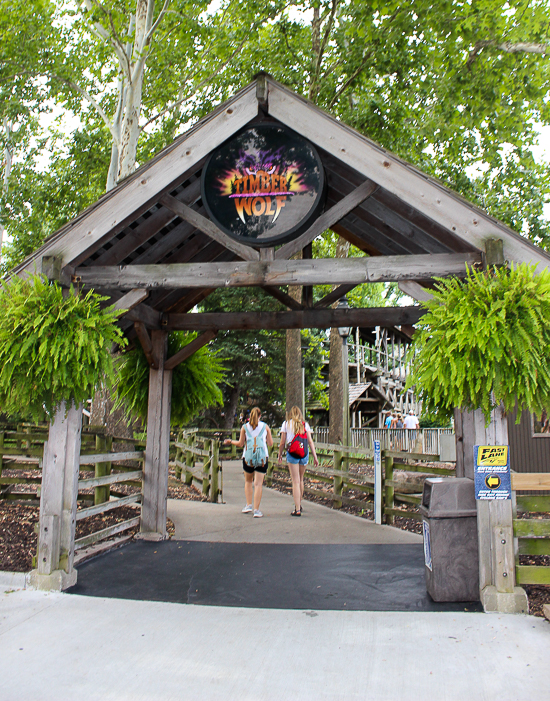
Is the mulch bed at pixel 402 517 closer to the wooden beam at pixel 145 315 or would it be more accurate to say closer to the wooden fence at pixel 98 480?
the wooden fence at pixel 98 480

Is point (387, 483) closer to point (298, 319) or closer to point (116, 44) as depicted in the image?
point (298, 319)

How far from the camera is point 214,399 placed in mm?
8297

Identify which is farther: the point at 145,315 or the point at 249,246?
the point at 145,315

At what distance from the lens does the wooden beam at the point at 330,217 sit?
539 centimetres

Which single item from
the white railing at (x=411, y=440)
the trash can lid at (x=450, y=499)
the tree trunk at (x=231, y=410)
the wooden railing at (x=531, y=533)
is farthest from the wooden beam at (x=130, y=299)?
the tree trunk at (x=231, y=410)

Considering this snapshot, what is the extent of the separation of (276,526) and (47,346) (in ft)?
15.2

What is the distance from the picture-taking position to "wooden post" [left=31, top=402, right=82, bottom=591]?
16.7 ft

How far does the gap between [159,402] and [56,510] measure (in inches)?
94.0

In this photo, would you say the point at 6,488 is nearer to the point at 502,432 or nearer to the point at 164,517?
the point at 164,517

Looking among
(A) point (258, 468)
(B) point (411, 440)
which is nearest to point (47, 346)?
(A) point (258, 468)

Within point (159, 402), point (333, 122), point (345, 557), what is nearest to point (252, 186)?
point (333, 122)

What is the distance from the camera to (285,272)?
211 inches

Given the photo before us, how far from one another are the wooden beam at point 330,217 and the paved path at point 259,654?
332 cm

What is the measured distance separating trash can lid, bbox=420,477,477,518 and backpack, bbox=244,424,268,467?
383 centimetres
